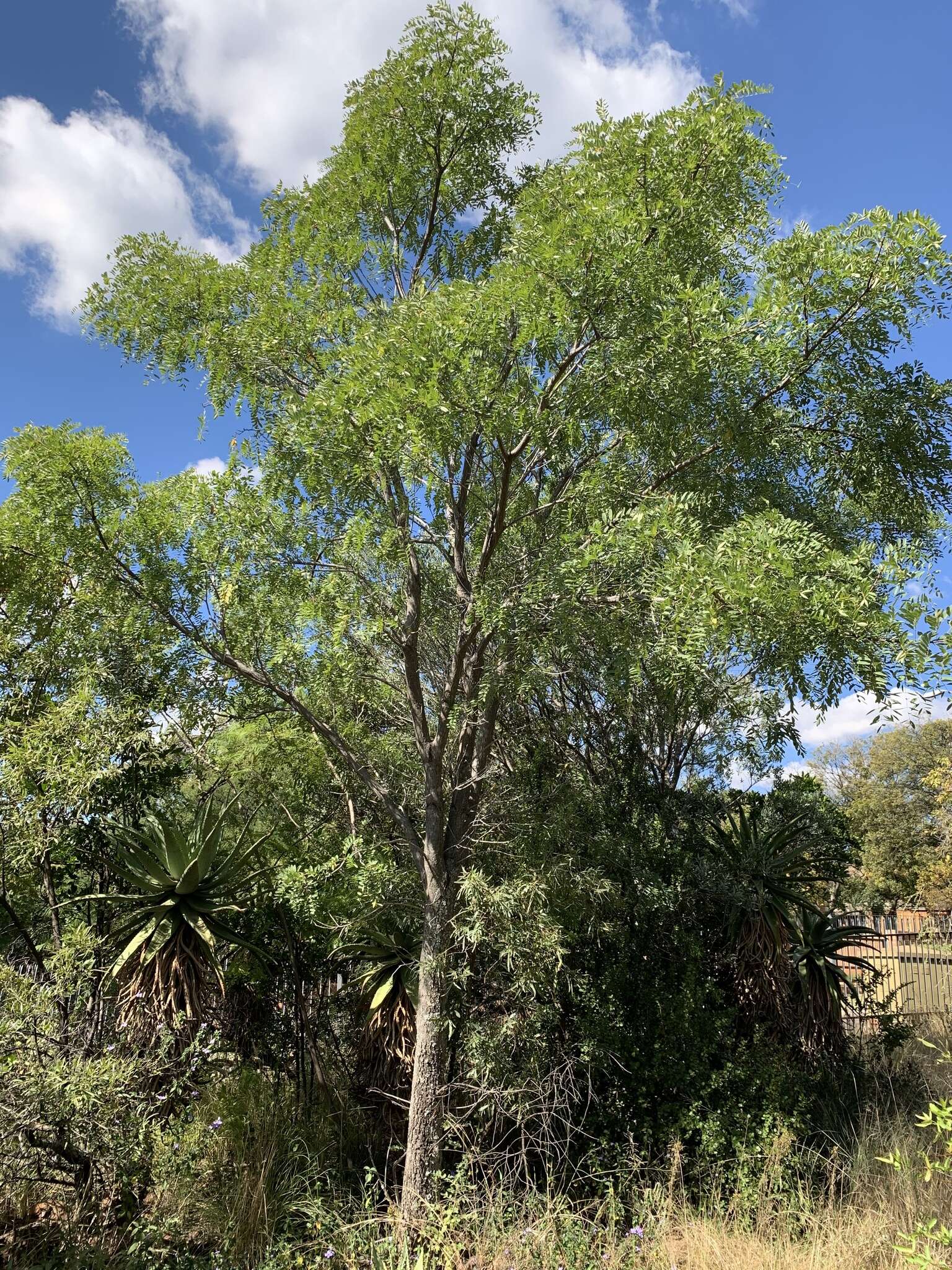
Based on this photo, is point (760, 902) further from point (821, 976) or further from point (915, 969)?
point (915, 969)

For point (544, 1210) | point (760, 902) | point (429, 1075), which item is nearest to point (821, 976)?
point (760, 902)

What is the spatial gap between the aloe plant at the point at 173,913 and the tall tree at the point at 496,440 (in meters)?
1.49

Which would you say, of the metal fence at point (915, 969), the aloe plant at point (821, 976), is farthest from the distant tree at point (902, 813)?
the aloe plant at point (821, 976)

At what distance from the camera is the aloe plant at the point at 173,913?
6367 mm

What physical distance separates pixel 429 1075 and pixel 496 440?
15.8ft

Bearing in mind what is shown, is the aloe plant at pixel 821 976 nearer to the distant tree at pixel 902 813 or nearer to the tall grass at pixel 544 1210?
the tall grass at pixel 544 1210

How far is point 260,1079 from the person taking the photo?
7.33 m

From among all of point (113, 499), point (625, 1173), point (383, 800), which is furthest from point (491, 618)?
point (625, 1173)

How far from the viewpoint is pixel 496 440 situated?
599 centimetres

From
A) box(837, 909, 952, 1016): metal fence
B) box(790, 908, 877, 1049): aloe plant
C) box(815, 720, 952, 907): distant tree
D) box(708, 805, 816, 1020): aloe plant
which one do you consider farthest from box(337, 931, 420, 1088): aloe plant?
box(815, 720, 952, 907): distant tree

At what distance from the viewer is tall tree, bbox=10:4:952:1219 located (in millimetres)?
4926

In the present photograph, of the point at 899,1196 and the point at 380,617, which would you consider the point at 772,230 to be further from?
the point at 899,1196

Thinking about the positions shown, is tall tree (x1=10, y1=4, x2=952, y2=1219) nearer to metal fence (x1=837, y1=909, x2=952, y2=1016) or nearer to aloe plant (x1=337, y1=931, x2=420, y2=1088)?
aloe plant (x1=337, y1=931, x2=420, y2=1088)

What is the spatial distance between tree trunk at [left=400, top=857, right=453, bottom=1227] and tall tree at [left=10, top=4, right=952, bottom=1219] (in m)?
0.02
